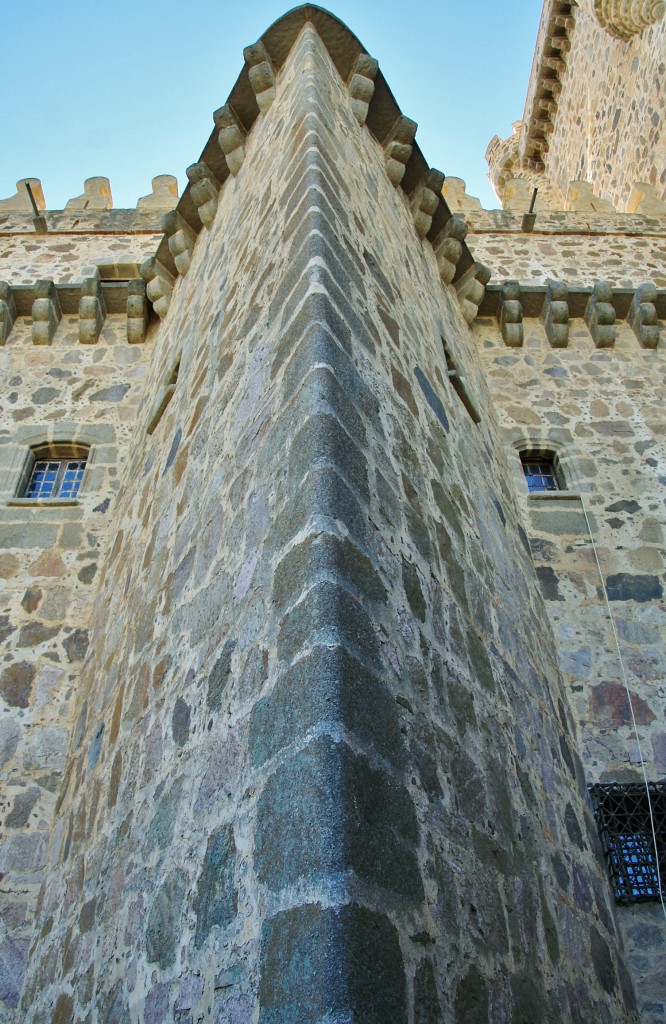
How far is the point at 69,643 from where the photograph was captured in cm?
501

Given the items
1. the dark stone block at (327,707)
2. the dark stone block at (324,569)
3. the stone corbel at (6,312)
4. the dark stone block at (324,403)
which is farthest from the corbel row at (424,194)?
the dark stone block at (327,707)

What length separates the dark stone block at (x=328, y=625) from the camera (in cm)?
192

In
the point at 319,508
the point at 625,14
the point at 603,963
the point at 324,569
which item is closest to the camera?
the point at 324,569

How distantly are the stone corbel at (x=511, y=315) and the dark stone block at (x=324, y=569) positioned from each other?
619cm

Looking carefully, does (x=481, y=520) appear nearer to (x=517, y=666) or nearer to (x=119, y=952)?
Answer: (x=517, y=666)

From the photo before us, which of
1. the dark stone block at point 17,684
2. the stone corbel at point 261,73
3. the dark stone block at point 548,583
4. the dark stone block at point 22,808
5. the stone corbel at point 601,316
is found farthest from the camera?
the stone corbel at point 601,316

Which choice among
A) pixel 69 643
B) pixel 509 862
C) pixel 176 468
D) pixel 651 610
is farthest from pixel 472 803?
pixel 651 610

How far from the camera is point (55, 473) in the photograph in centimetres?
→ 648

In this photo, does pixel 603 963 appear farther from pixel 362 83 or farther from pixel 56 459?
pixel 362 83

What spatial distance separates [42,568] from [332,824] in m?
4.39

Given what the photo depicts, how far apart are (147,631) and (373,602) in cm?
149

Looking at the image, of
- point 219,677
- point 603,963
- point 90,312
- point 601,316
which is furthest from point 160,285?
point 603,963

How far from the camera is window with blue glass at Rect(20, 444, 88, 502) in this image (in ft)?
20.6

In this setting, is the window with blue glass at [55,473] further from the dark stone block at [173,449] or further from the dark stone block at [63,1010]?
the dark stone block at [63,1010]
